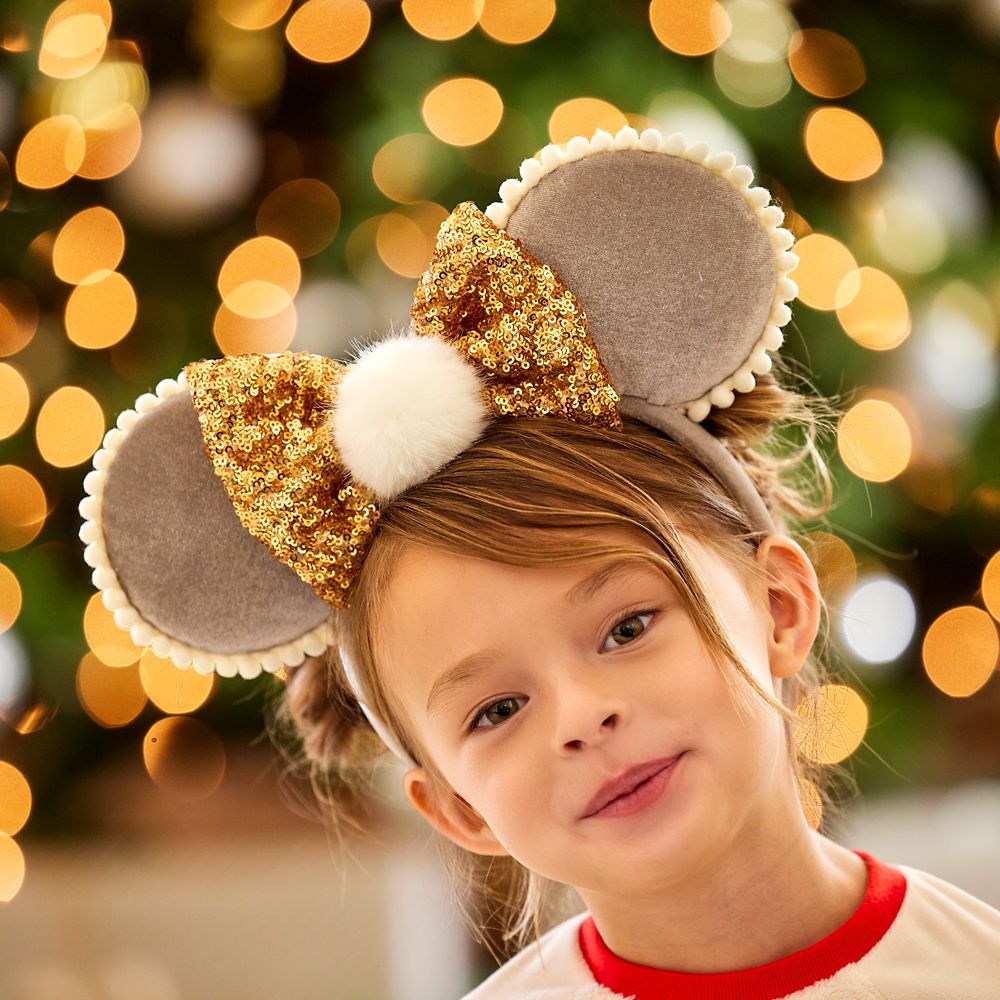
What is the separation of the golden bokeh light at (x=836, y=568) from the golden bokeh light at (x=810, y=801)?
463 mm

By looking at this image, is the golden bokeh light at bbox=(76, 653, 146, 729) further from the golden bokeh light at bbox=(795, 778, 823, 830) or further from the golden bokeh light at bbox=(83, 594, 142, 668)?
the golden bokeh light at bbox=(795, 778, 823, 830)

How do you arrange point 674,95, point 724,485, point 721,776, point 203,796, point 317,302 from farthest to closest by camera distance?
point 203,796 → point 317,302 → point 674,95 → point 724,485 → point 721,776

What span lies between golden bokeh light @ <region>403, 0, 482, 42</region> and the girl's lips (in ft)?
3.00

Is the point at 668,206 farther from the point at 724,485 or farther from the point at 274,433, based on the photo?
the point at 274,433

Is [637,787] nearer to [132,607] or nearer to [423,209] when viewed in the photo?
[132,607]

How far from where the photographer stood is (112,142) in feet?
4.68

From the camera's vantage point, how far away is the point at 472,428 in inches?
31.5

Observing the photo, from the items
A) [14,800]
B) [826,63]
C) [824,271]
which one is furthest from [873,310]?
[14,800]

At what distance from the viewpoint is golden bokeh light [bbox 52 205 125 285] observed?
1.42 metres

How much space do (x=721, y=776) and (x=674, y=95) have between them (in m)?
0.78

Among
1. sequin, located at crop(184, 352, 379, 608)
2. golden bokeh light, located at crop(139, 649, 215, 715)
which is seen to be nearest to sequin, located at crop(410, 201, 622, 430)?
sequin, located at crop(184, 352, 379, 608)

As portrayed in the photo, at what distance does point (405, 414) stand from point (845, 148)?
82 cm

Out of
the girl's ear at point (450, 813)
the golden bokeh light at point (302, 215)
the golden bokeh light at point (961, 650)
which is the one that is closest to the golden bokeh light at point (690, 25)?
the golden bokeh light at point (302, 215)

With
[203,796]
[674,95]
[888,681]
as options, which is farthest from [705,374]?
[203,796]
